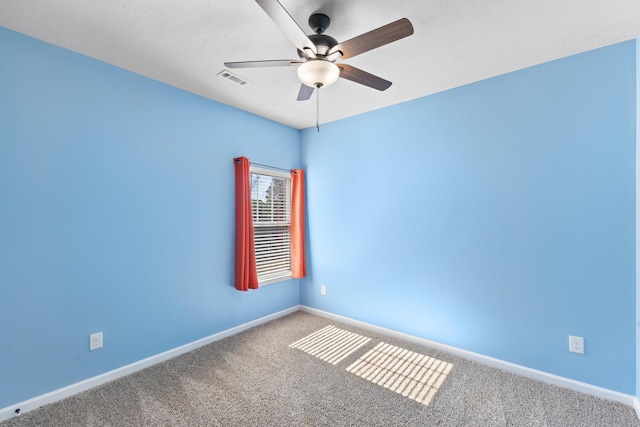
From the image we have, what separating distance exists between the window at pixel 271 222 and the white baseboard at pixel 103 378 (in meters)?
0.72

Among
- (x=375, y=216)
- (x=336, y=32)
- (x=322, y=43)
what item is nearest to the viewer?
(x=322, y=43)

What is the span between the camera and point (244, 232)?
310cm

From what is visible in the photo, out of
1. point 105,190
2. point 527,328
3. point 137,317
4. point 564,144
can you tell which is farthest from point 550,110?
point 137,317

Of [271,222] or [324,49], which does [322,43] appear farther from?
[271,222]

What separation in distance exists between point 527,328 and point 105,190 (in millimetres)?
3562

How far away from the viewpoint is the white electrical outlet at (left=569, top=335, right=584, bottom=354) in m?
2.13

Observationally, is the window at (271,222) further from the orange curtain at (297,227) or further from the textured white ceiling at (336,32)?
the textured white ceiling at (336,32)

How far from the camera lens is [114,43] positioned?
6.66 feet

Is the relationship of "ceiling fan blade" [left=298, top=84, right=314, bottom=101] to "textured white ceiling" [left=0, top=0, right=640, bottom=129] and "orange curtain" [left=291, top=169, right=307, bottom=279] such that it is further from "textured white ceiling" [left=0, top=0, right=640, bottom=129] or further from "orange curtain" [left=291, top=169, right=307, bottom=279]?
"orange curtain" [left=291, top=169, right=307, bottom=279]

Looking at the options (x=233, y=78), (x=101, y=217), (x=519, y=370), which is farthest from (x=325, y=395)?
(x=233, y=78)

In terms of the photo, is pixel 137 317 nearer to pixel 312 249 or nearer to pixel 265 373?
pixel 265 373

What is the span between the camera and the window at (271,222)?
3.52 m

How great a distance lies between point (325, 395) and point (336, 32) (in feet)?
8.35

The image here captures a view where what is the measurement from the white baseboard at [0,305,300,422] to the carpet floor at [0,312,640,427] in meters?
0.05
